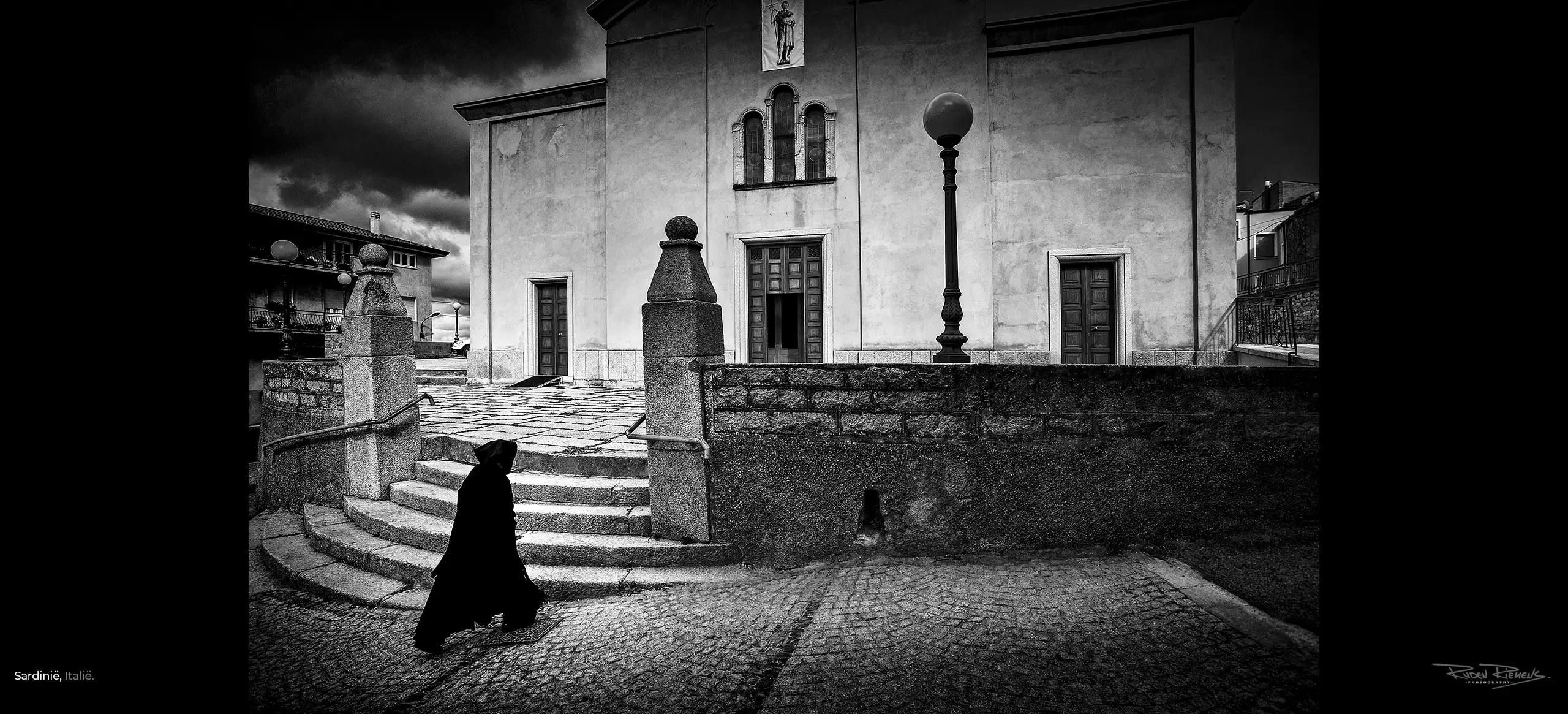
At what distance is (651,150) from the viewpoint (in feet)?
42.5

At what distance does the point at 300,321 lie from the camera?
97.1 feet

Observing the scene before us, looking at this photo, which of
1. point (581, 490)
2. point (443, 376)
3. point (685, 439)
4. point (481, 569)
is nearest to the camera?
point (481, 569)

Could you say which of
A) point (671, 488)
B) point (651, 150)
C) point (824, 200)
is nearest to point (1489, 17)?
point (671, 488)

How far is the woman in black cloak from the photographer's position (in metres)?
3.56

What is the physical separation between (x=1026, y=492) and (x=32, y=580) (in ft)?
15.5

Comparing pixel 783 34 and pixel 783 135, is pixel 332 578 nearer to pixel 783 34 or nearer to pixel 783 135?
pixel 783 135

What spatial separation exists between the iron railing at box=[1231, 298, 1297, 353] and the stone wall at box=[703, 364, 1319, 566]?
23.9 feet

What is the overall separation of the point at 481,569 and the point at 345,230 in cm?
3797

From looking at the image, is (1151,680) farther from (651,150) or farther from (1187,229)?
(651,150)

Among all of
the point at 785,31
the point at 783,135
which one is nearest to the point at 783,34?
the point at 785,31

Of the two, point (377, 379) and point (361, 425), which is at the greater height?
point (377, 379)

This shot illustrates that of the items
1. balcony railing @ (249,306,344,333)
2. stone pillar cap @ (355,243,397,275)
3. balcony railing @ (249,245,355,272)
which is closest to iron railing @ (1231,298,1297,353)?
stone pillar cap @ (355,243,397,275)

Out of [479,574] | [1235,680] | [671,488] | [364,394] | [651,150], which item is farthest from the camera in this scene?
[651,150]

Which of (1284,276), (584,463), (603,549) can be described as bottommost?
(603,549)
